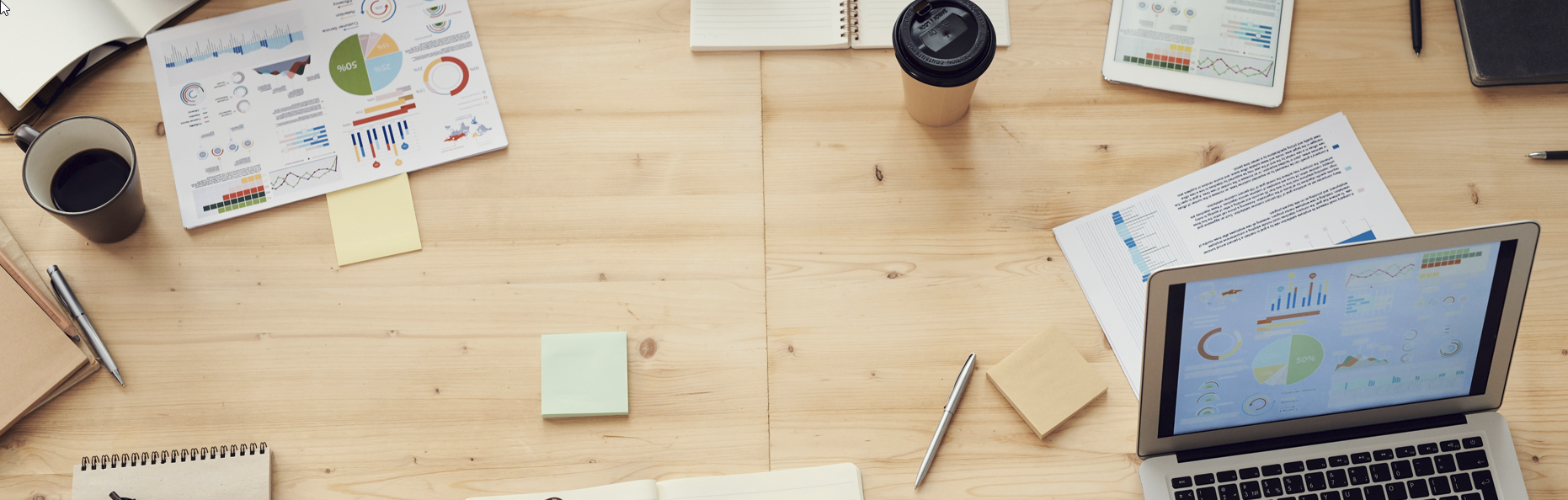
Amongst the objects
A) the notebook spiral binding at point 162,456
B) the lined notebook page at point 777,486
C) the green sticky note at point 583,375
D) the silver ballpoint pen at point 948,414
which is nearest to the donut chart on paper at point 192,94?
the notebook spiral binding at point 162,456

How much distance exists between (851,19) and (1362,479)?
0.67 metres

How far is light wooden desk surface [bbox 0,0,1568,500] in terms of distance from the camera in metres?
0.82

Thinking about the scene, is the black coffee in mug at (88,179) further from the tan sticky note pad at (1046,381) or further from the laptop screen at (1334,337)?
the laptop screen at (1334,337)

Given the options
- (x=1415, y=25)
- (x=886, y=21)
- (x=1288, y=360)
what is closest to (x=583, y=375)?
(x=886, y=21)

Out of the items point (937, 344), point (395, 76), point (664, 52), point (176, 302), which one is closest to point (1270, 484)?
point (937, 344)

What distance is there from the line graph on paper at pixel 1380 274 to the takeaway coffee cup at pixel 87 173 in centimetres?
113

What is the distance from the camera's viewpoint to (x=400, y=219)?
885 mm

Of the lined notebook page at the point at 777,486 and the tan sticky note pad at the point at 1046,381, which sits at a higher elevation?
the tan sticky note pad at the point at 1046,381

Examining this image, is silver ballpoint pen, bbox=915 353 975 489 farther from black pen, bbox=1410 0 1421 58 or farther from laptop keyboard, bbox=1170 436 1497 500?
black pen, bbox=1410 0 1421 58

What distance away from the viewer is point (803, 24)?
94 cm

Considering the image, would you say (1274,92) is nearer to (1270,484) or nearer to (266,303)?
(1270,484)

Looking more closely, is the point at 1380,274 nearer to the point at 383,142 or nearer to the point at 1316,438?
the point at 1316,438

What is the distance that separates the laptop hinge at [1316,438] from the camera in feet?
2.51

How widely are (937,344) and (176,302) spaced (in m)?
0.79
